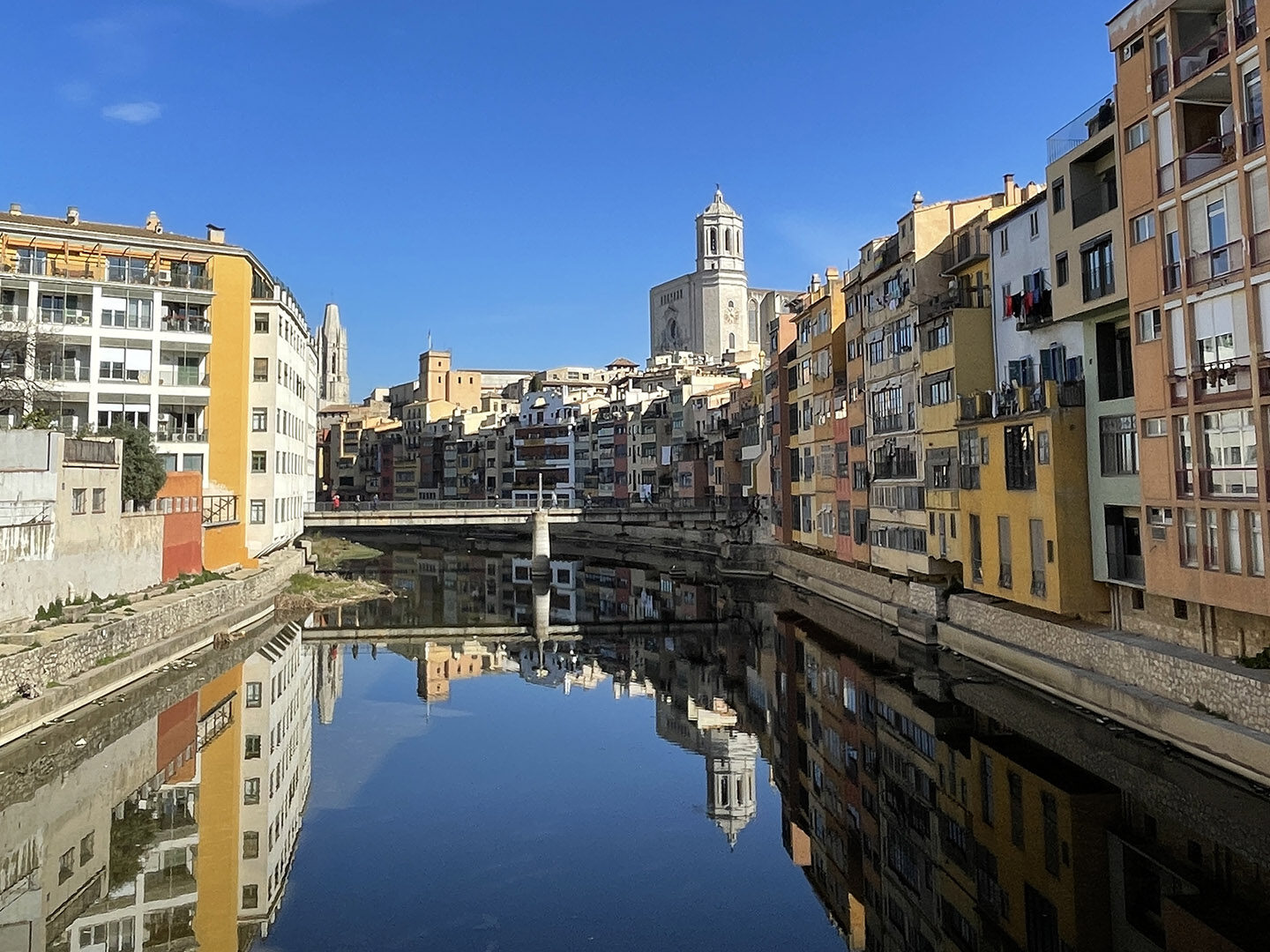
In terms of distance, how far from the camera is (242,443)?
51094mm

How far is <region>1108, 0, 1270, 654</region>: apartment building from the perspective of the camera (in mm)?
20766

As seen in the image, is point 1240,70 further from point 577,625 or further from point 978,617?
point 577,625

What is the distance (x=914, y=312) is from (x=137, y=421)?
38336 millimetres

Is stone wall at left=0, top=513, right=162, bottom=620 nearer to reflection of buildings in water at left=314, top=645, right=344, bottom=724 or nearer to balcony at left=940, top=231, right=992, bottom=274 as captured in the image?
reflection of buildings in water at left=314, top=645, right=344, bottom=724

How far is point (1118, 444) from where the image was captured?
27016 mm

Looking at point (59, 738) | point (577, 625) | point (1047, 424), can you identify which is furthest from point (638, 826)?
point (577, 625)

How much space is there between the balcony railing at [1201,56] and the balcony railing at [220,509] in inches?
1699

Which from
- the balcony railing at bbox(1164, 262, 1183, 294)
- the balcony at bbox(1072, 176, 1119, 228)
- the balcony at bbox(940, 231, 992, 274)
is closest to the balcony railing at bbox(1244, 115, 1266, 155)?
the balcony railing at bbox(1164, 262, 1183, 294)

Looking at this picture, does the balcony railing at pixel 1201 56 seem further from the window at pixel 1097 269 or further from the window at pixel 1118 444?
the window at pixel 1118 444

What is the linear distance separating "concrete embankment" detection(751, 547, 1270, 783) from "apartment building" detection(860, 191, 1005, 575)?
2.35m

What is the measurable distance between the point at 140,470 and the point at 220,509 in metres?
12.4

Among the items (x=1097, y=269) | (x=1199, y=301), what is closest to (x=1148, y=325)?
(x=1199, y=301)

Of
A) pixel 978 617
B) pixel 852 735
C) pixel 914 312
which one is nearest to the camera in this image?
pixel 852 735

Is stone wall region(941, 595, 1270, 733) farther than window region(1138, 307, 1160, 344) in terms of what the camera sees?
No
